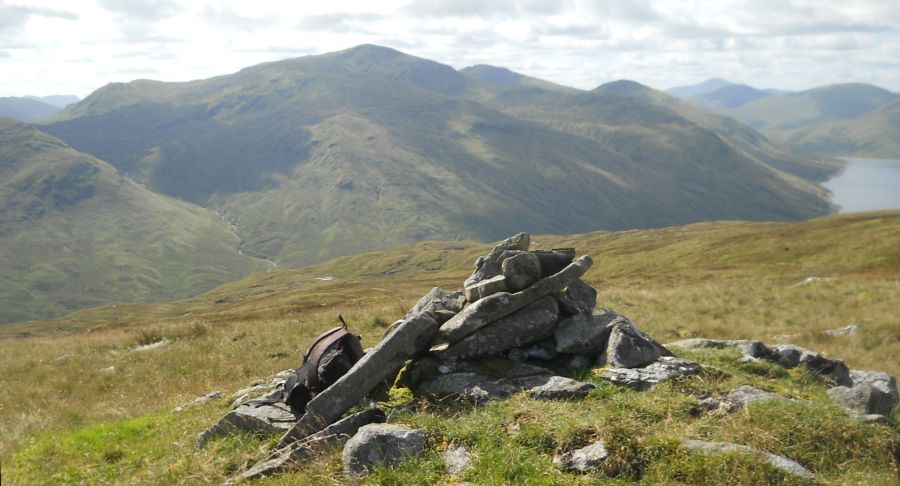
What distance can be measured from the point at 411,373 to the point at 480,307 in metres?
2.36

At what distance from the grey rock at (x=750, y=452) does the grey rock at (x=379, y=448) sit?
187 inches

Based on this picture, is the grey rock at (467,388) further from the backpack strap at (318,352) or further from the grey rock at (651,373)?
the backpack strap at (318,352)

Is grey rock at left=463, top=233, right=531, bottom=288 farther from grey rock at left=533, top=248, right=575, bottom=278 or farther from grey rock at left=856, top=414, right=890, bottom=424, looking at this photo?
grey rock at left=856, top=414, right=890, bottom=424

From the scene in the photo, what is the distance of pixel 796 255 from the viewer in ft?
204

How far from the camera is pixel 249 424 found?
1343 centimetres

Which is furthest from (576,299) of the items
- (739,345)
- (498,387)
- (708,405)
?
(739,345)

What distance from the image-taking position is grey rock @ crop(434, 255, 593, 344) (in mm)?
14305

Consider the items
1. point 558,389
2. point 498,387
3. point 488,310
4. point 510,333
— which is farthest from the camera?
point 510,333

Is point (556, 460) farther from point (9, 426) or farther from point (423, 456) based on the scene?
point (9, 426)

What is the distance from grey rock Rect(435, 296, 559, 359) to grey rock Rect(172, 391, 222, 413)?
8270 mm

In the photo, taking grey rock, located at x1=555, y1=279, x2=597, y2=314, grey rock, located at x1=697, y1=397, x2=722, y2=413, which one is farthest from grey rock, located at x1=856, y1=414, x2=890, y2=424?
grey rock, located at x1=555, y1=279, x2=597, y2=314

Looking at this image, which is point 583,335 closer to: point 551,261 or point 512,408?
point 551,261

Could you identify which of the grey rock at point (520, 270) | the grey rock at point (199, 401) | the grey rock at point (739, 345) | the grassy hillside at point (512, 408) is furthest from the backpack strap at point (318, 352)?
the grey rock at point (739, 345)

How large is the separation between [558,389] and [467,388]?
206 cm
